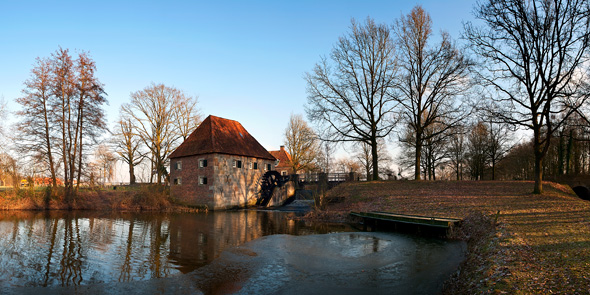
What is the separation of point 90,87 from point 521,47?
96.7 ft

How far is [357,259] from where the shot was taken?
9.88m

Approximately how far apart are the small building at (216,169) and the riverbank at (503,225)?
28.4ft

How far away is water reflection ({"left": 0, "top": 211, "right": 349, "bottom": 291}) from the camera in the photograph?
8367 millimetres

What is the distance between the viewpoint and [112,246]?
12.0 meters

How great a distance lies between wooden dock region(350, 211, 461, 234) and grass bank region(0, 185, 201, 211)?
48.4ft

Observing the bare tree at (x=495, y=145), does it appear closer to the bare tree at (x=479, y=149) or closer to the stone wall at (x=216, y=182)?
the bare tree at (x=479, y=149)

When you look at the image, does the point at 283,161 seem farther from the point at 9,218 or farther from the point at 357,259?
the point at 357,259

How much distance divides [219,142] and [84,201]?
11173 mm

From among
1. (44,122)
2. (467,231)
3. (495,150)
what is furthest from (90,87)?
(495,150)

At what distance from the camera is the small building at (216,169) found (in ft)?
88.6

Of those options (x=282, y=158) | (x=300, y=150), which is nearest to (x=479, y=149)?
(x=300, y=150)

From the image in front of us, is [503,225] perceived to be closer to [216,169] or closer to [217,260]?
[217,260]

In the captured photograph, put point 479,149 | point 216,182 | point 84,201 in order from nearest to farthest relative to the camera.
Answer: point 84,201 < point 216,182 < point 479,149

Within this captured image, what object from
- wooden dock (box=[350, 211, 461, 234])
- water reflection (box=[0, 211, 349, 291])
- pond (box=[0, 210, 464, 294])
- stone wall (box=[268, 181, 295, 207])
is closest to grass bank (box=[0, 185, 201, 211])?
water reflection (box=[0, 211, 349, 291])
